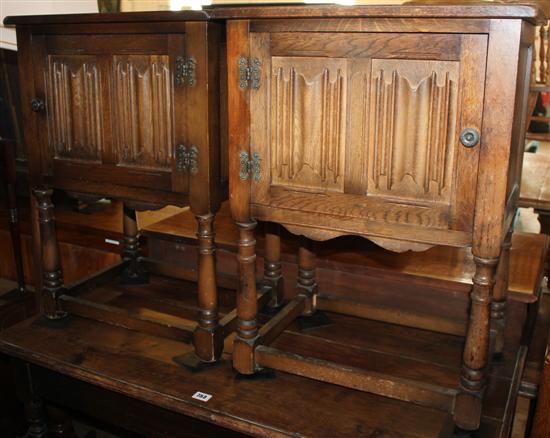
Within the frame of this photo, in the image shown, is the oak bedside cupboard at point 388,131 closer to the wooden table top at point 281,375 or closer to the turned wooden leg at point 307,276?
the wooden table top at point 281,375

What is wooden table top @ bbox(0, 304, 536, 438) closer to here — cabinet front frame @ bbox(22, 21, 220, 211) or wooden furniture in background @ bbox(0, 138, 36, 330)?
cabinet front frame @ bbox(22, 21, 220, 211)

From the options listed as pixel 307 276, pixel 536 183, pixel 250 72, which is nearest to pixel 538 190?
pixel 536 183

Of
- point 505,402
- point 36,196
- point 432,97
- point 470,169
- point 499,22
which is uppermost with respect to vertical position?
point 499,22

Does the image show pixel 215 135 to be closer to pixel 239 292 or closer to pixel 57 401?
pixel 239 292

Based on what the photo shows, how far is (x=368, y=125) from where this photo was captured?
4.71 feet

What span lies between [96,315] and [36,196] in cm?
40

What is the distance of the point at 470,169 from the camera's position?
135 cm

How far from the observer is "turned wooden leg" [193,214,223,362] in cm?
172

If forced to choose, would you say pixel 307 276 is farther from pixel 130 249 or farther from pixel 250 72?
pixel 250 72

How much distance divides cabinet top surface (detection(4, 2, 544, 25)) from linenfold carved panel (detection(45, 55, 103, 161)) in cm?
13

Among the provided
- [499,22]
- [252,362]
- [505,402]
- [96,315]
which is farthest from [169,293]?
[499,22]

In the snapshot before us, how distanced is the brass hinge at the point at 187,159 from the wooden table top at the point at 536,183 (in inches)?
81.8

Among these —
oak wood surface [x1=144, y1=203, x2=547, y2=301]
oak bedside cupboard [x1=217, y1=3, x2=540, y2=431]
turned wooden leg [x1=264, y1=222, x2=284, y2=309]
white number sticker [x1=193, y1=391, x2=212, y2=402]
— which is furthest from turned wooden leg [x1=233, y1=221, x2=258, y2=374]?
oak wood surface [x1=144, y1=203, x2=547, y2=301]

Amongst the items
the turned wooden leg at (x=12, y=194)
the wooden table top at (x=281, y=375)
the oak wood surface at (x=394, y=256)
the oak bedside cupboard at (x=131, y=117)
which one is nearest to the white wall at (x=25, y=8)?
the turned wooden leg at (x=12, y=194)
